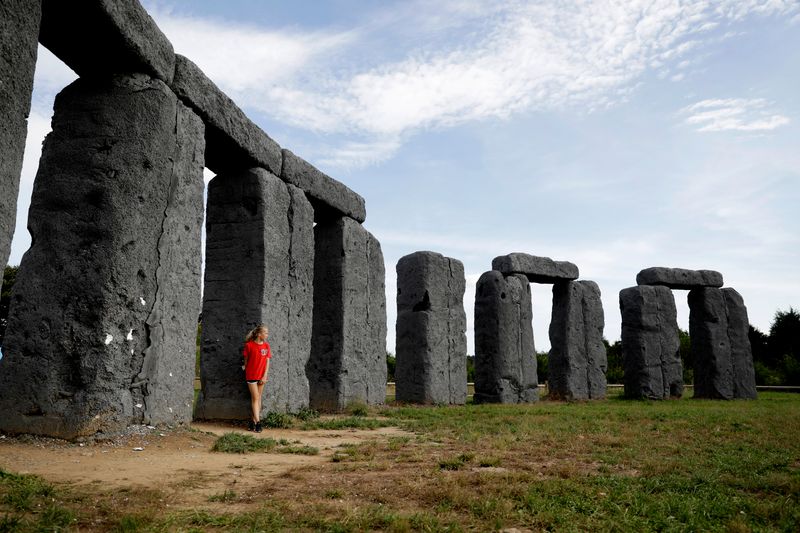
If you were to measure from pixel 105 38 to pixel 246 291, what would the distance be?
3727 mm

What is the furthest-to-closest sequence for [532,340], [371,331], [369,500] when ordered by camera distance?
[532,340], [371,331], [369,500]

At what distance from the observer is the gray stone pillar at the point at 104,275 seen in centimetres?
596

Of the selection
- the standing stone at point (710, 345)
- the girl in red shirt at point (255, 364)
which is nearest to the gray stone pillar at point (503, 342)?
the standing stone at point (710, 345)

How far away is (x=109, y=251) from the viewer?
20.6 ft

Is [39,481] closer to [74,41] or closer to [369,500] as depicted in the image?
[369,500]

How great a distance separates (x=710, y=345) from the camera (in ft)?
60.4

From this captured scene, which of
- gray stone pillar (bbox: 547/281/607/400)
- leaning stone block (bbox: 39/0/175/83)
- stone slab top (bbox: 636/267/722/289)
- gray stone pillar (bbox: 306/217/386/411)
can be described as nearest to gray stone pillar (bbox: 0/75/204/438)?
leaning stone block (bbox: 39/0/175/83)

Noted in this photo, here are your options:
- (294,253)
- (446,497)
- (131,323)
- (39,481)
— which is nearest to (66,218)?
(131,323)

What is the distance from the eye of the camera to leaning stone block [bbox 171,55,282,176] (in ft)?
24.9

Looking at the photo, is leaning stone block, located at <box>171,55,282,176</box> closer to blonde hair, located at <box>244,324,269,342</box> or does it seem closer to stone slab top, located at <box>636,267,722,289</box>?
blonde hair, located at <box>244,324,269,342</box>

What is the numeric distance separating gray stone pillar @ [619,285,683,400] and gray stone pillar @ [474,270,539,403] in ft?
11.9

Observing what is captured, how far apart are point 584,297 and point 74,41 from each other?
46.5 ft

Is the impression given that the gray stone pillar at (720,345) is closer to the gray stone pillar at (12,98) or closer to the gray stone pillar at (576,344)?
the gray stone pillar at (576,344)

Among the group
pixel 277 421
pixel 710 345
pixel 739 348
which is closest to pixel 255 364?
pixel 277 421
